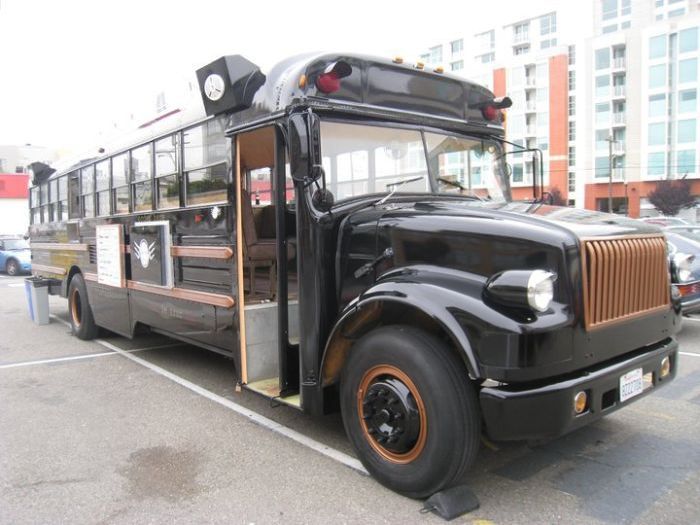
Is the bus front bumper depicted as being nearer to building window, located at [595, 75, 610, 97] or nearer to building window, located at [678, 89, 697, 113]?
building window, located at [678, 89, 697, 113]

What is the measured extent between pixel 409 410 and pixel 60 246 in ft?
24.7

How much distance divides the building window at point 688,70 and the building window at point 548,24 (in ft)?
63.9

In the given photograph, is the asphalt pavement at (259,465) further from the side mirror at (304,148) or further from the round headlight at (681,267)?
→ the side mirror at (304,148)

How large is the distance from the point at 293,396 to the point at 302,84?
218 cm

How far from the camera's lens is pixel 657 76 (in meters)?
53.0

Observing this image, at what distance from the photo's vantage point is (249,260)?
5.80 meters

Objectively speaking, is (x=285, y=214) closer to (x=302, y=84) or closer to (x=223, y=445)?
(x=302, y=84)

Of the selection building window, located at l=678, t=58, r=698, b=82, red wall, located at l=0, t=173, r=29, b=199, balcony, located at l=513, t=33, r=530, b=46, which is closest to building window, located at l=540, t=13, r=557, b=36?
balcony, located at l=513, t=33, r=530, b=46

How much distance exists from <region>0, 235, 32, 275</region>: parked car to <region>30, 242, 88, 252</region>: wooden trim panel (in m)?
13.0

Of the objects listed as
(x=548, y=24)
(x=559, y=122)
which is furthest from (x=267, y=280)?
(x=548, y=24)

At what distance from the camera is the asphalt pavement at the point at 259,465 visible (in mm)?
3270

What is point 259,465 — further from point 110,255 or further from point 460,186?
point 110,255

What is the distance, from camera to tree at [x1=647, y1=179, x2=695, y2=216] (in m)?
48.6

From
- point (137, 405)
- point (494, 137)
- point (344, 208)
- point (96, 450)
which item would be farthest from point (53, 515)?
point (494, 137)
